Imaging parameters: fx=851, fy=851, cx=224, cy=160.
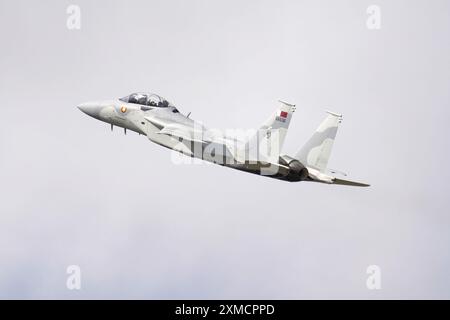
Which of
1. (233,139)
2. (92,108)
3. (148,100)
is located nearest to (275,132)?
(233,139)

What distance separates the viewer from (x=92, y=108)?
4550 centimetres

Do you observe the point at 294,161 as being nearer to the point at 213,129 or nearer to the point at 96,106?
the point at 213,129

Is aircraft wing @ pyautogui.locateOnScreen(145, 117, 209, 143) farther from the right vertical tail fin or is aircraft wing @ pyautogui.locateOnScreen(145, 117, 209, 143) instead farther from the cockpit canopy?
the right vertical tail fin

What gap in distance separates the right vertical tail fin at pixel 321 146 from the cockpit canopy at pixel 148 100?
7755 mm

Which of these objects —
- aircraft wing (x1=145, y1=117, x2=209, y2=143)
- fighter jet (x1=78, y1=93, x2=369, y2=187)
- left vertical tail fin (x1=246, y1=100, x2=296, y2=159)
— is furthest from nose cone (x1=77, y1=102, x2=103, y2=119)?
left vertical tail fin (x1=246, y1=100, x2=296, y2=159)

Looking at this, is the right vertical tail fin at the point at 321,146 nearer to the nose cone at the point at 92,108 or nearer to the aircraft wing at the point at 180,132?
the aircraft wing at the point at 180,132

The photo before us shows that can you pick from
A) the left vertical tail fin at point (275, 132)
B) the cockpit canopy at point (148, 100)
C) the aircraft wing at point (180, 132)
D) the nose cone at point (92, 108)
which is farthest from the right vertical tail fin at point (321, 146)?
the nose cone at point (92, 108)

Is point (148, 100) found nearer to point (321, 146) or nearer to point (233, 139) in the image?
point (233, 139)

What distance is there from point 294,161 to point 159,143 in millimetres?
7108

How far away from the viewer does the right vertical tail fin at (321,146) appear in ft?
135

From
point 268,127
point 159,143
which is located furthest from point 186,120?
point 268,127

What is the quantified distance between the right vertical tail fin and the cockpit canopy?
25.4ft

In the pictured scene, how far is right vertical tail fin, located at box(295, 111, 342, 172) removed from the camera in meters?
41.3

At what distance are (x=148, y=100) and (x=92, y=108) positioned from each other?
324 centimetres
